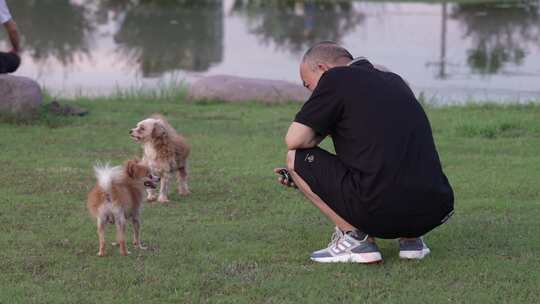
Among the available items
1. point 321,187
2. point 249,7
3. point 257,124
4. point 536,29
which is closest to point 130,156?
point 257,124

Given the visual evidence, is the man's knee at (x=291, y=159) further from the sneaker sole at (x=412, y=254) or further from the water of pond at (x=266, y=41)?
the water of pond at (x=266, y=41)

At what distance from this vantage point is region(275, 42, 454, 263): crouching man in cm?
594

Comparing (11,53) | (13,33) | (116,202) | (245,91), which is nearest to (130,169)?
(116,202)

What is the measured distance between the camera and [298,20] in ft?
78.4

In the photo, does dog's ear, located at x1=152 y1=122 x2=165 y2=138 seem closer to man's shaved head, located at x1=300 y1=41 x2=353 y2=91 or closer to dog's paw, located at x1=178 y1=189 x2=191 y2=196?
dog's paw, located at x1=178 y1=189 x2=191 y2=196

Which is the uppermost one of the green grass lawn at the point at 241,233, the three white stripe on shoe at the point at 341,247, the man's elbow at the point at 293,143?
the man's elbow at the point at 293,143

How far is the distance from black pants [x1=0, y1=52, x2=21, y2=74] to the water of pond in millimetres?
3404

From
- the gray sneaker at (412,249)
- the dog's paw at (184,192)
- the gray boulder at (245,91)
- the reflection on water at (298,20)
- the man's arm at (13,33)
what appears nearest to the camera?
the gray sneaker at (412,249)

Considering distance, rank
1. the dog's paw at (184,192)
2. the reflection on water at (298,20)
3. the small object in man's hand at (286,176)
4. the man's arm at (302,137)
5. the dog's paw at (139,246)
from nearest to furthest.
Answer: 1. the man's arm at (302,137)
2. the small object in man's hand at (286,176)
3. the dog's paw at (139,246)
4. the dog's paw at (184,192)
5. the reflection on water at (298,20)

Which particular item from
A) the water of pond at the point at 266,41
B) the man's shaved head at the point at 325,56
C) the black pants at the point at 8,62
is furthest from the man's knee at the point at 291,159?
the water of pond at the point at 266,41

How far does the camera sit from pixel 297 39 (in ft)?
69.1

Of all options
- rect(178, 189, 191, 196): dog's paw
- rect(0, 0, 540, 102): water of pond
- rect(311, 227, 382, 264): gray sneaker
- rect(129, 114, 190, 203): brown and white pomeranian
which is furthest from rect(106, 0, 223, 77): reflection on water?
rect(311, 227, 382, 264): gray sneaker

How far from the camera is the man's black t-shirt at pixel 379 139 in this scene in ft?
19.5

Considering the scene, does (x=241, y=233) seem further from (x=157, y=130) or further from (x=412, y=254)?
(x=157, y=130)
